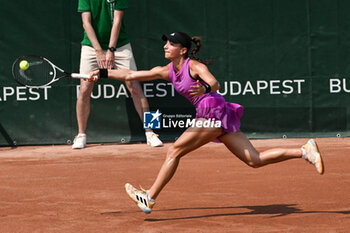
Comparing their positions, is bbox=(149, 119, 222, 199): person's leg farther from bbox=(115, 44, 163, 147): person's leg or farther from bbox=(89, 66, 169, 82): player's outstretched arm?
bbox=(115, 44, 163, 147): person's leg

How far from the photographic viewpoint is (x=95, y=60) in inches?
361

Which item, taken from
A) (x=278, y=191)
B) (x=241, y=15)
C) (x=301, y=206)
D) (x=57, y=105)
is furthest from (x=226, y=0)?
(x=301, y=206)

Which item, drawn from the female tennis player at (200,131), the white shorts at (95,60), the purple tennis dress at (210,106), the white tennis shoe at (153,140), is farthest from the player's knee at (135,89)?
the purple tennis dress at (210,106)

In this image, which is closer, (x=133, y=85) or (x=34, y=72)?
(x=34, y=72)

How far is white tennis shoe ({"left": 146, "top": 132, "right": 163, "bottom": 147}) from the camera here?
930cm

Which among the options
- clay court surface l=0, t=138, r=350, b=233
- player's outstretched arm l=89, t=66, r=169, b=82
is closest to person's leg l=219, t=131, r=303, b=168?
clay court surface l=0, t=138, r=350, b=233

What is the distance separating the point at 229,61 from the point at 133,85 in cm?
149

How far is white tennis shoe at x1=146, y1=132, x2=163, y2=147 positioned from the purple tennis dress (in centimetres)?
400

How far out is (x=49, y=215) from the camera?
536 cm

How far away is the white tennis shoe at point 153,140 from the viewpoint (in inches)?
366

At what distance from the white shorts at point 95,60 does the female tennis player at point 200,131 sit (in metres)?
3.81

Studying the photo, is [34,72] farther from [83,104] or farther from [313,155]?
[313,155]

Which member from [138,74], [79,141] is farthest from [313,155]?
[79,141]

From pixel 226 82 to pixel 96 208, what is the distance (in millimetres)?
4541
